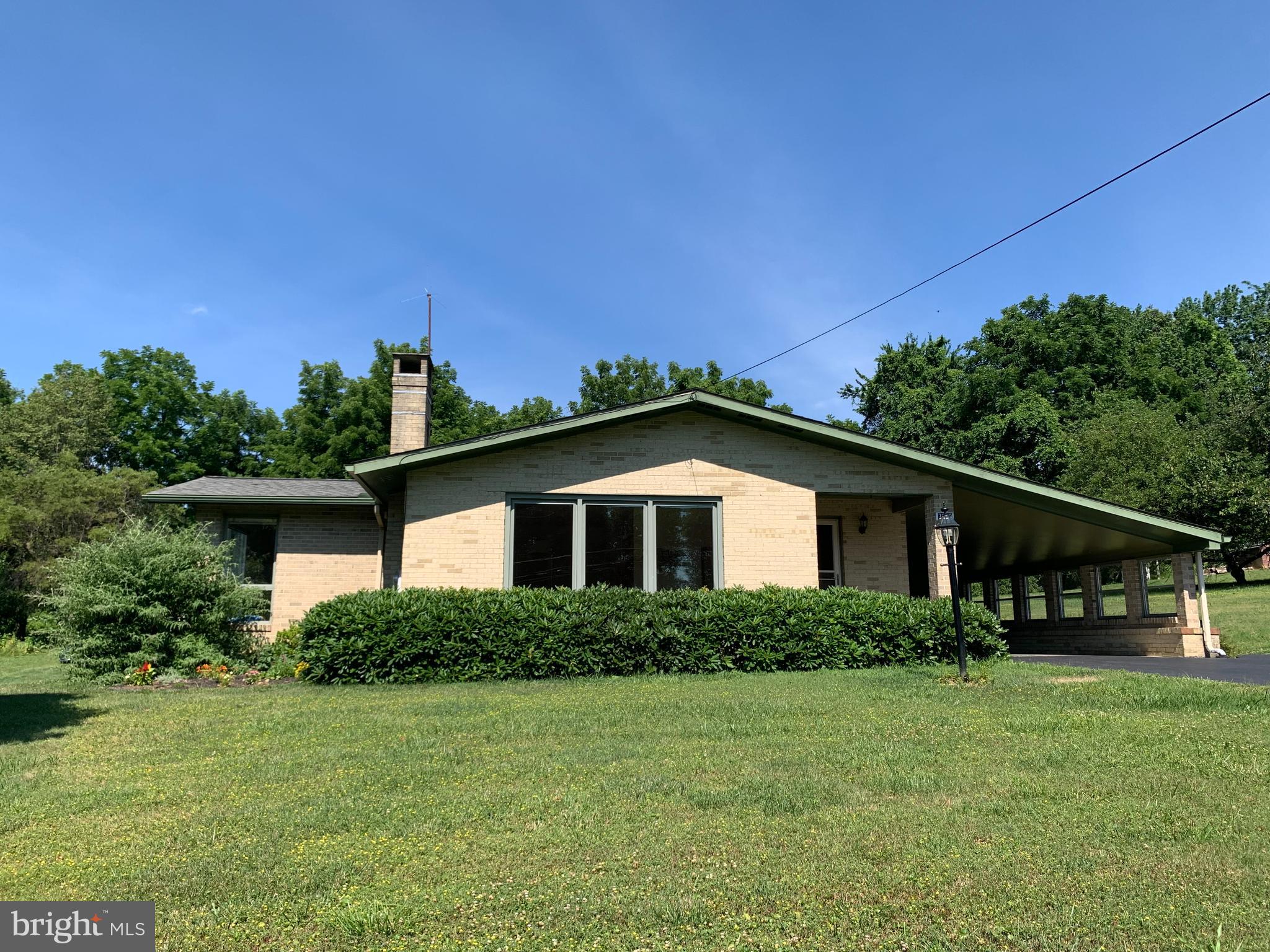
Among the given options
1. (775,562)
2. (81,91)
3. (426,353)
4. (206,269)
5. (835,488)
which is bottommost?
(775,562)

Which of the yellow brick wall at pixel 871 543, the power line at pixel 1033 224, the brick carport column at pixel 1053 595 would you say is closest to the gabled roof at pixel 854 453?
the yellow brick wall at pixel 871 543

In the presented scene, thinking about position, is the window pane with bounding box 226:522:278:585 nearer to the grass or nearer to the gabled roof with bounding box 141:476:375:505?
the gabled roof with bounding box 141:476:375:505

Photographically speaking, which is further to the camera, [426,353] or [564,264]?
[564,264]

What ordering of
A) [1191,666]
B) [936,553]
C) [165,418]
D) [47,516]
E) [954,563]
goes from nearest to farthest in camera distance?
[954,563] < [1191,666] < [936,553] < [47,516] < [165,418]

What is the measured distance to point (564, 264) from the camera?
70.7 ft

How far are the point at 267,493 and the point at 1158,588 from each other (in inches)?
1326

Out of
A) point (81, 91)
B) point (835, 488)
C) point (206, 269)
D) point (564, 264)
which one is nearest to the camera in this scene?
point (81, 91)

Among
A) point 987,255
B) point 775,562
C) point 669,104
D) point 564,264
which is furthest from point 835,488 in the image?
point 564,264

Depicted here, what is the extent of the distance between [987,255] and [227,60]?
42.8ft

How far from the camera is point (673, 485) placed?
13625mm

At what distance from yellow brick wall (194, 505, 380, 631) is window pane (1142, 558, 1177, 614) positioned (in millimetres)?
14549

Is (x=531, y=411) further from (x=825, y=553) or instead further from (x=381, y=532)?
(x=825, y=553)

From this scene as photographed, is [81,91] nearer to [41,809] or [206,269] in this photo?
[206,269]

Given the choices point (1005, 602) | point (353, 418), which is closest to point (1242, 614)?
point (1005, 602)
